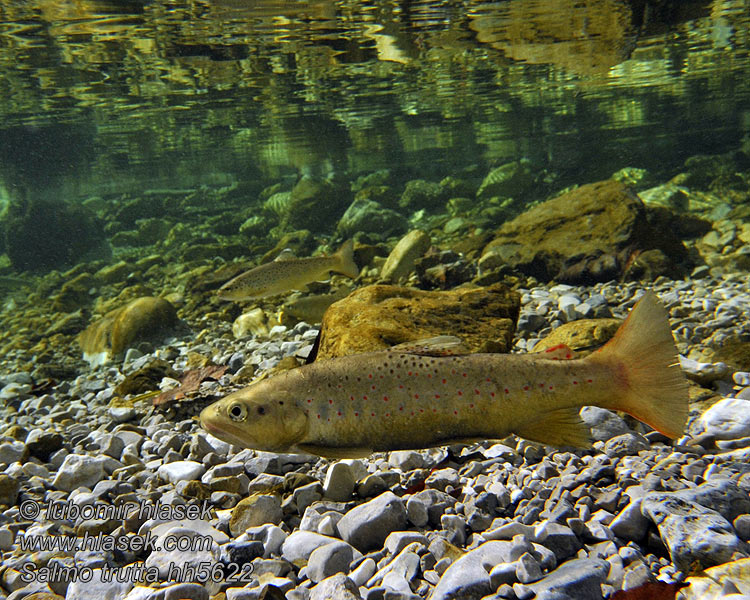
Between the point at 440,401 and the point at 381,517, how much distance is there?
0.71 metres

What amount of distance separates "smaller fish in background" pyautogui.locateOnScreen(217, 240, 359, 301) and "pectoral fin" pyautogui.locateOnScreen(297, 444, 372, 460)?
20.1 ft

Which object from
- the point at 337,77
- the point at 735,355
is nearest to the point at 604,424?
the point at 735,355

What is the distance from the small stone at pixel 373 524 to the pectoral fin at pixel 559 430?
816mm

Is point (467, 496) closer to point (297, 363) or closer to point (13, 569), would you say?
point (13, 569)

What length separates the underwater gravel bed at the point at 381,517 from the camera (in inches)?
87.2

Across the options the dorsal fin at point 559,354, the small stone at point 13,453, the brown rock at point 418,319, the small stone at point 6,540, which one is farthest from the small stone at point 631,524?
the small stone at point 13,453

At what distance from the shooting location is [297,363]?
19.4ft

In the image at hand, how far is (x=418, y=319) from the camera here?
4.76 metres

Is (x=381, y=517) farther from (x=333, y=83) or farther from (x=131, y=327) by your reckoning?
(x=333, y=83)

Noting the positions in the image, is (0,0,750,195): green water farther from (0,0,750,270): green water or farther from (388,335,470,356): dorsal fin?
(388,335,470,356): dorsal fin

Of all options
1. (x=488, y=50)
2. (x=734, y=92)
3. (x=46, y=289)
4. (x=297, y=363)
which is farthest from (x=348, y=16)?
(x=734, y=92)

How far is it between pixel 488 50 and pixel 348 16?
23.3 ft

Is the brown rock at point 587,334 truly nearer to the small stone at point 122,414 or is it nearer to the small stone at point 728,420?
the small stone at point 728,420

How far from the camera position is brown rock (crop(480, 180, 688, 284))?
388 inches
